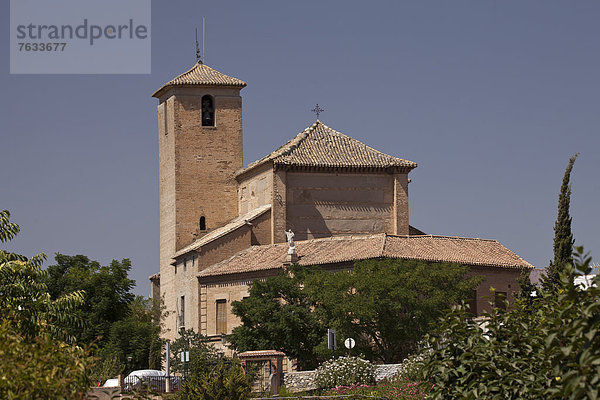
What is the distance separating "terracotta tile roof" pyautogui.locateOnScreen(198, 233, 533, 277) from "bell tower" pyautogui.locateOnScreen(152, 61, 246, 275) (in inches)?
257

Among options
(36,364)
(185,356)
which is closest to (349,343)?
(185,356)

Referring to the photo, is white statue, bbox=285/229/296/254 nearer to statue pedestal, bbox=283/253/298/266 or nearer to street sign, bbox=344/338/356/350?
statue pedestal, bbox=283/253/298/266

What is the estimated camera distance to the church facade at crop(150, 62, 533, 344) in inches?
1816

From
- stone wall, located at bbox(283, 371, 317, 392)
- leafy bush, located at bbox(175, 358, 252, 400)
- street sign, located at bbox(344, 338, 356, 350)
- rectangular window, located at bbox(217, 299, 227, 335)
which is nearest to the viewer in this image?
leafy bush, located at bbox(175, 358, 252, 400)

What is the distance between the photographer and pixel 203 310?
49.6m

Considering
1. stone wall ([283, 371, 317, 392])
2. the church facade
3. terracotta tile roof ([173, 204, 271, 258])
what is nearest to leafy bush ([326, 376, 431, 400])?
stone wall ([283, 371, 317, 392])

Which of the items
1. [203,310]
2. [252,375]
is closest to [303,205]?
[203,310]

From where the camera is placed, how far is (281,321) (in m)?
40.9

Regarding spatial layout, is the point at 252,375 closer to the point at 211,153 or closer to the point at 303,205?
the point at 303,205

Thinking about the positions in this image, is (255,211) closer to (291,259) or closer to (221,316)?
(221,316)

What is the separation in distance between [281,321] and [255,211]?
473 inches

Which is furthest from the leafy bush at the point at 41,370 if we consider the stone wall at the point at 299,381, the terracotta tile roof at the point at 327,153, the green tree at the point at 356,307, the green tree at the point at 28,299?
the terracotta tile roof at the point at 327,153

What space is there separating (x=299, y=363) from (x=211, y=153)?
18289 millimetres

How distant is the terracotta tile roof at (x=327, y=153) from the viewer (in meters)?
51.0
